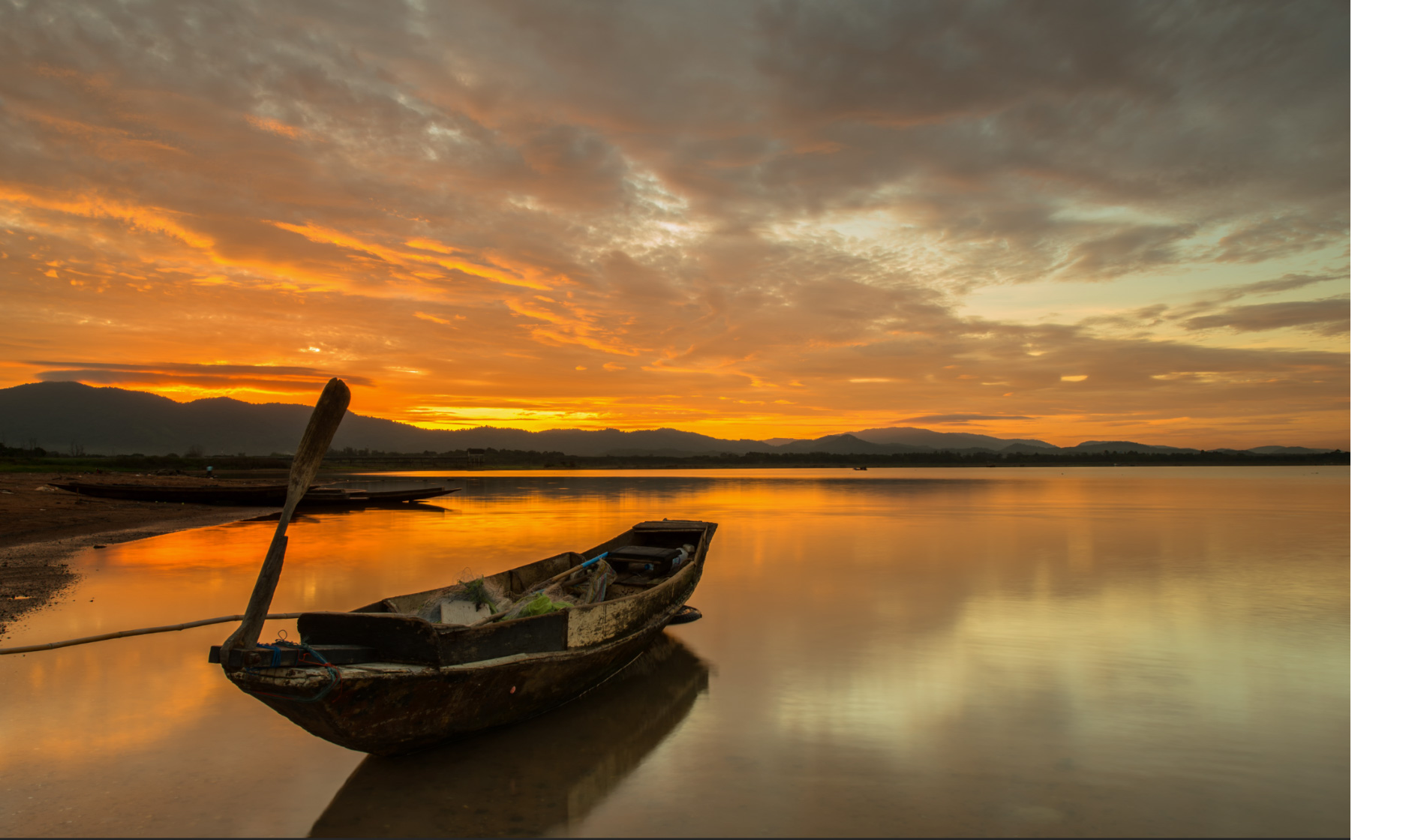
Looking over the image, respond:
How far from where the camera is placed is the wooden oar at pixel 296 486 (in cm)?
525

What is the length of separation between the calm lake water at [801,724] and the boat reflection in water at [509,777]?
0.02 meters

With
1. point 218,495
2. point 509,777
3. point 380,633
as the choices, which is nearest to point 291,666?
point 380,633

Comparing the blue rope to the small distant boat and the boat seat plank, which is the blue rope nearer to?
the boat seat plank

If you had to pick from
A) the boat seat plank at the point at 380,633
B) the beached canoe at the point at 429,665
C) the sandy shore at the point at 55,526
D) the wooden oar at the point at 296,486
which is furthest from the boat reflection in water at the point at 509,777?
the sandy shore at the point at 55,526

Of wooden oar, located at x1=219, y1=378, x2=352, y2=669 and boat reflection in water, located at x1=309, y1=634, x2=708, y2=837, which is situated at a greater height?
wooden oar, located at x1=219, y1=378, x2=352, y2=669

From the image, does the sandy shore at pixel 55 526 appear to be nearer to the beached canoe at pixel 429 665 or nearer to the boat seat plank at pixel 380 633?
the boat seat plank at pixel 380 633

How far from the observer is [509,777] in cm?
579

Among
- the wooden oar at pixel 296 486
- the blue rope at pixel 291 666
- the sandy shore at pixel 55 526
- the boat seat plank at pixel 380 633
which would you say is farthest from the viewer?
the sandy shore at pixel 55 526

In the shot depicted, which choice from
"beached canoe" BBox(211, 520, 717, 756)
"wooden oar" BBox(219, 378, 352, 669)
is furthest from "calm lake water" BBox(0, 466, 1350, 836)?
"wooden oar" BBox(219, 378, 352, 669)

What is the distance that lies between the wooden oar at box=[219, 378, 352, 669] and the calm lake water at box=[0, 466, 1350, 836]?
1.41 m

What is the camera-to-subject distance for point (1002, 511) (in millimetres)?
35656

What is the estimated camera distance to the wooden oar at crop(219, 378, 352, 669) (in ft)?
17.2
